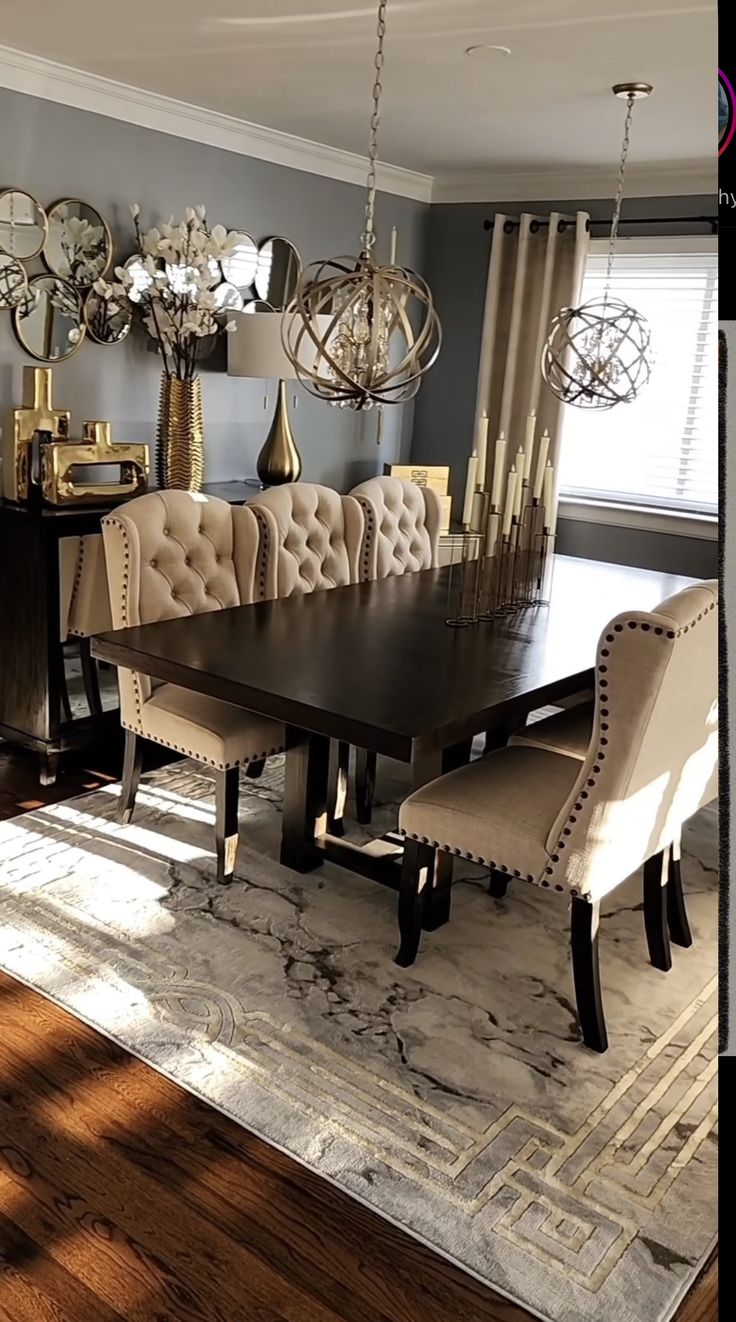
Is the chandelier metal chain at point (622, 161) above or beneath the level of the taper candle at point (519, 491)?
above

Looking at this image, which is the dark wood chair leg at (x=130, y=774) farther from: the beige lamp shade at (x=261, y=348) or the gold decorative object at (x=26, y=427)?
the beige lamp shade at (x=261, y=348)

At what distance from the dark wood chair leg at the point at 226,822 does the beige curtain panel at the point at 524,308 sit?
290 centimetres

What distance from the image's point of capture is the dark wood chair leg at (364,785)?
3.53 metres

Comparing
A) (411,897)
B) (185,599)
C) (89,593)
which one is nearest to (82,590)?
(89,593)

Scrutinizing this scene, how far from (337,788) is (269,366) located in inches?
70.9

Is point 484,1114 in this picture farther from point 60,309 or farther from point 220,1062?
point 60,309

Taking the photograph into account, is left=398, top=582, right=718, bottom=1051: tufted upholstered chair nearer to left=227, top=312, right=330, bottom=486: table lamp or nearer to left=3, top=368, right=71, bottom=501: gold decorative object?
left=3, top=368, right=71, bottom=501: gold decorative object

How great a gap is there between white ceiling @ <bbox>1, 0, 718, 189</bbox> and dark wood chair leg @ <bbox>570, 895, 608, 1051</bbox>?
7.05 feet

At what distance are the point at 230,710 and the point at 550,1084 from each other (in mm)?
1351

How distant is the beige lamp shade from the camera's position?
4270 mm

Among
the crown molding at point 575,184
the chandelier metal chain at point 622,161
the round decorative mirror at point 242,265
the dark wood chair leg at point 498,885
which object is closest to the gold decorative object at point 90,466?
the round decorative mirror at point 242,265

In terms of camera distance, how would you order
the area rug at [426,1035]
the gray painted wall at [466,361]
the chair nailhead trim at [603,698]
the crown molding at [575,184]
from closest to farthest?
the area rug at [426,1035] < the chair nailhead trim at [603,698] < the crown molding at [575,184] < the gray painted wall at [466,361]

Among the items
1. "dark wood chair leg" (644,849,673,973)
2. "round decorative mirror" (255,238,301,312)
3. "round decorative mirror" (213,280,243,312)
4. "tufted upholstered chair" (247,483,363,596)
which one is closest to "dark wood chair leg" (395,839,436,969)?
"dark wood chair leg" (644,849,673,973)

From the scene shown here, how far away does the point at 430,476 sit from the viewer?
5.47 m
